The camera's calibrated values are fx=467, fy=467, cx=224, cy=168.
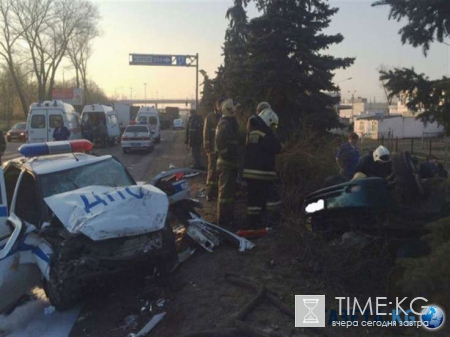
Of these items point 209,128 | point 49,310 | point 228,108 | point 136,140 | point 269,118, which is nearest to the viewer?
point 49,310

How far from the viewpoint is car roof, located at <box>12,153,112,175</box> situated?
19.0 feet

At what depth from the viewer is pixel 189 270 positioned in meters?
5.38

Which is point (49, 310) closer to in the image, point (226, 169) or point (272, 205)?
point (272, 205)

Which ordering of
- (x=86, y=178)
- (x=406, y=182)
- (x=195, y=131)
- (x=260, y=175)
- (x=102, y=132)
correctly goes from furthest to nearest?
(x=102, y=132)
(x=195, y=131)
(x=260, y=175)
(x=86, y=178)
(x=406, y=182)

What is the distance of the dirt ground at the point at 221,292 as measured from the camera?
3916 mm

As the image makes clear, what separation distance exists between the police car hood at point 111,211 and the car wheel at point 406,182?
2.41 metres

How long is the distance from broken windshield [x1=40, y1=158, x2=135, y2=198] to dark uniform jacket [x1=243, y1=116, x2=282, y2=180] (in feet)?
5.44

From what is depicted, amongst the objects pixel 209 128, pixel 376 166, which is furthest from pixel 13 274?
pixel 209 128

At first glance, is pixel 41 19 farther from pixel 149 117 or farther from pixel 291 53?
pixel 291 53

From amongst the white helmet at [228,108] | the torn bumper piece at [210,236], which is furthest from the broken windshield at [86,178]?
the white helmet at [228,108]

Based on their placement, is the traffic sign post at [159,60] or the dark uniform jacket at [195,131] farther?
the traffic sign post at [159,60]

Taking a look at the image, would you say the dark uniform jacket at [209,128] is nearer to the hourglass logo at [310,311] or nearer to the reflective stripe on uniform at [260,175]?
the reflective stripe on uniform at [260,175]

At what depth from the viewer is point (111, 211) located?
15.5 feet

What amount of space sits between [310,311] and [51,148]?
15.4ft
